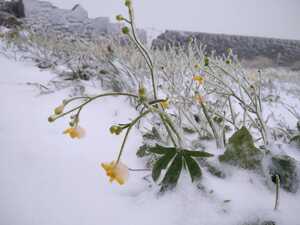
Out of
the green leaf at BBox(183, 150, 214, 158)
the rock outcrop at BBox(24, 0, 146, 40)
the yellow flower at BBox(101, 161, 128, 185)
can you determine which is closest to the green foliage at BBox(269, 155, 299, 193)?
the green leaf at BBox(183, 150, 214, 158)

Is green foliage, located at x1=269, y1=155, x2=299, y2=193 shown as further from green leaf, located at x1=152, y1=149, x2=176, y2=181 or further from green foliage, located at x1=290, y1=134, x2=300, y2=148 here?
green leaf, located at x1=152, y1=149, x2=176, y2=181

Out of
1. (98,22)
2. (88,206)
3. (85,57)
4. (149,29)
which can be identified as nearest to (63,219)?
(88,206)

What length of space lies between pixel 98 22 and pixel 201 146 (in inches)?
264

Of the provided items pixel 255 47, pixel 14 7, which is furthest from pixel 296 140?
pixel 255 47

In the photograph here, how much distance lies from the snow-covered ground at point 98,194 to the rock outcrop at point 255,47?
261 inches

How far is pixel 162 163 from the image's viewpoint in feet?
1.41

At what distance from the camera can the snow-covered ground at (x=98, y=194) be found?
423 mm

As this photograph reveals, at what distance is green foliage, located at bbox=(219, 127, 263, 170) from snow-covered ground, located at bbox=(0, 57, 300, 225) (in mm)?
22

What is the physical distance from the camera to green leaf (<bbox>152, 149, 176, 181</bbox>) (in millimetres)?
428

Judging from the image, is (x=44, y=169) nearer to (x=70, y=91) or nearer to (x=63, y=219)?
(x=63, y=219)

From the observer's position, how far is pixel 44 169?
2.02 ft

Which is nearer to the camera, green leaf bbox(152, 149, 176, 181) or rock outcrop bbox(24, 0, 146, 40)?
green leaf bbox(152, 149, 176, 181)

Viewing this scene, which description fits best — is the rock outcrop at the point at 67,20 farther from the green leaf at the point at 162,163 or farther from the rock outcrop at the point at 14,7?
the green leaf at the point at 162,163

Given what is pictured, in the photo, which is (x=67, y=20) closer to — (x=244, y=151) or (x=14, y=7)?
(x=14, y=7)
